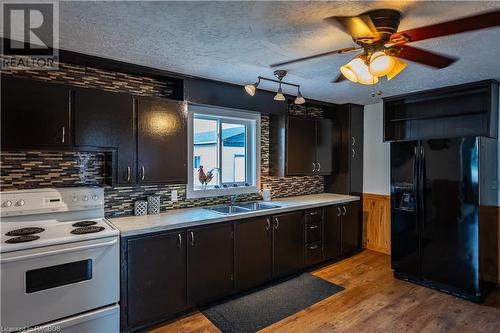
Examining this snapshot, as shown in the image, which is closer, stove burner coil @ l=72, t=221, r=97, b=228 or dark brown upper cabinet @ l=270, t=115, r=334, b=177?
stove burner coil @ l=72, t=221, r=97, b=228

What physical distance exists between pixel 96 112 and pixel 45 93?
0.36 meters

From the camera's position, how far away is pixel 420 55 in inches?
73.9

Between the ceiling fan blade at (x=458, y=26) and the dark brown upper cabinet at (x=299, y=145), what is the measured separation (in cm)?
228

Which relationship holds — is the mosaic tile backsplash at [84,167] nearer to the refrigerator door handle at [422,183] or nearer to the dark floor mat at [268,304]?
the dark floor mat at [268,304]

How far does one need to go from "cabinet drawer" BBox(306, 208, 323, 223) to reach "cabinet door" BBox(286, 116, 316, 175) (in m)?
0.57

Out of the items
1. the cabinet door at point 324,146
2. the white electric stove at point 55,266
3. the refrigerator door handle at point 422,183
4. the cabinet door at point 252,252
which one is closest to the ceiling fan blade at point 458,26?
the refrigerator door handle at point 422,183

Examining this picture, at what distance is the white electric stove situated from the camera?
1.90 meters

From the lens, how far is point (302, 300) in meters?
2.98

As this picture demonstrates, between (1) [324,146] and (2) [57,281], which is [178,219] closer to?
(2) [57,281]

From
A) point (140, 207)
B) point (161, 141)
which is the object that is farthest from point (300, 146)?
point (140, 207)

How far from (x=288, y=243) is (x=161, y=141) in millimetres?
1799

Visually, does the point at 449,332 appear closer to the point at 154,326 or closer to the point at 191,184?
the point at 154,326

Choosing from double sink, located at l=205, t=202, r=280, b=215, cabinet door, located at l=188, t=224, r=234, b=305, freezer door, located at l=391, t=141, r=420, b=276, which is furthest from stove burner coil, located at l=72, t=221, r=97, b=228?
freezer door, located at l=391, t=141, r=420, b=276

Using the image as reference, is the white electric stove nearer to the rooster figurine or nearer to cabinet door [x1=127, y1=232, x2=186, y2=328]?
cabinet door [x1=127, y1=232, x2=186, y2=328]
